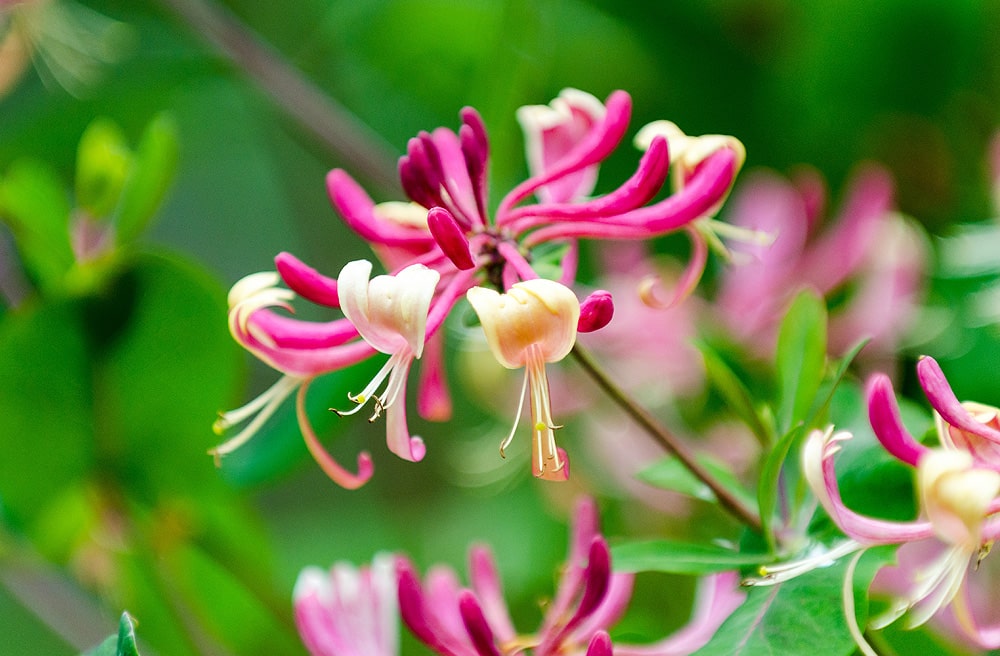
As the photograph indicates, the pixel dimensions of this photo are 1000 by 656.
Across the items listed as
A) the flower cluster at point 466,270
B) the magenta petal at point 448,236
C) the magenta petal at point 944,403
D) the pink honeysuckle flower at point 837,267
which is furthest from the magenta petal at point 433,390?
the pink honeysuckle flower at point 837,267

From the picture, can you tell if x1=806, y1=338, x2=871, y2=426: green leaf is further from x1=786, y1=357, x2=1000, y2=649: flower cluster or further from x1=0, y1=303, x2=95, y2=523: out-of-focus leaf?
x1=0, y1=303, x2=95, y2=523: out-of-focus leaf

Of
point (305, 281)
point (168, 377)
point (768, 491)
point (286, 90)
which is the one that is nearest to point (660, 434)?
point (768, 491)

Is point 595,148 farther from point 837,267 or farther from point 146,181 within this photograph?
point 837,267

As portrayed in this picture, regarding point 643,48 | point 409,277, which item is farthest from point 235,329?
point 643,48

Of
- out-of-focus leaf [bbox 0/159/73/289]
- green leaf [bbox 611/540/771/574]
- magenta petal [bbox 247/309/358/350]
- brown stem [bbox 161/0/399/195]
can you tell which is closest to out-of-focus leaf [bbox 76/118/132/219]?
out-of-focus leaf [bbox 0/159/73/289]

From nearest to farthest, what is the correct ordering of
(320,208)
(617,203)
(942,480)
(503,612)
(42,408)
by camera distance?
(942,480) → (617,203) → (503,612) → (42,408) → (320,208)

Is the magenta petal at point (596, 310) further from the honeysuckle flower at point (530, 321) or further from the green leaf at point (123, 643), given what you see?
the green leaf at point (123, 643)

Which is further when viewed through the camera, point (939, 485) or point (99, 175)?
point (99, 175)
